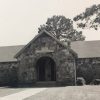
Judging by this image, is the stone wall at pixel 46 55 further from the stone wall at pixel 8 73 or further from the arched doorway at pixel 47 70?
the stone wall at pixel 8 73

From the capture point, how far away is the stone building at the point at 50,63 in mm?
34281

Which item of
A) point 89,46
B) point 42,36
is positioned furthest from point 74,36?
point 42,36

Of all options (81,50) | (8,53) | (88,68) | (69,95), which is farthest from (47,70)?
(69,95)

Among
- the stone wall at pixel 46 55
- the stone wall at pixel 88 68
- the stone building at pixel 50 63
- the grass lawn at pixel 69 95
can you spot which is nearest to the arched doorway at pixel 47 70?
the stone building at pixel 50 63

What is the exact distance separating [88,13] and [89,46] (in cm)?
1116

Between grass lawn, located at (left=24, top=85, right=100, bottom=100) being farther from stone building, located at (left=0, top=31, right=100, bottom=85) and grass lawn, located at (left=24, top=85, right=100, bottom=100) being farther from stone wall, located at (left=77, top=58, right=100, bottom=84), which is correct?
stone wall, located at (left=77, top=58, right=100, bottom=84)

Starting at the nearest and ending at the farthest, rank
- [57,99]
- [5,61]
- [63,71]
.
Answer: [57,99] < [63,71] < [5,61]

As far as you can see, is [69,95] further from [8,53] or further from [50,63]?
[8,53]

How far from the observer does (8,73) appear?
131 feet

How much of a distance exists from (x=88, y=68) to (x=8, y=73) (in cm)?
1114

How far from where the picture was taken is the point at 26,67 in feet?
116

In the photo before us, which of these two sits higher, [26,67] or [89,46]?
[89,46]

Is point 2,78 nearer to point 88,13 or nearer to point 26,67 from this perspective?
point 26,67

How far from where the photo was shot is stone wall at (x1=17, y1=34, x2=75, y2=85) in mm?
34219
